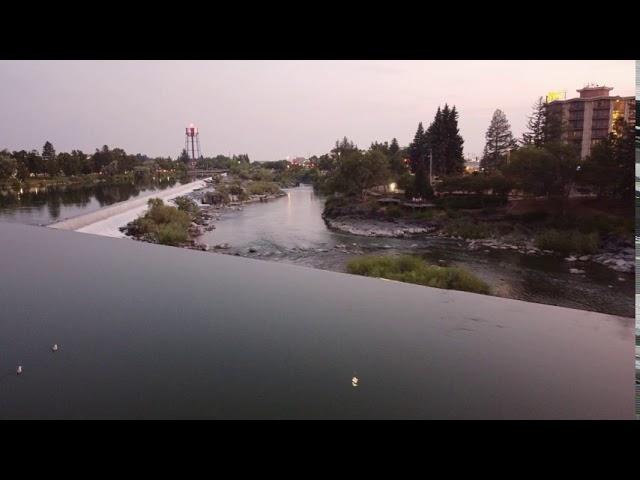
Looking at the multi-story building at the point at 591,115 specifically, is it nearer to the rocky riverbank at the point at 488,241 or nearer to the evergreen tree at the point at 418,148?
the rocky riverbank at the point at 488,241

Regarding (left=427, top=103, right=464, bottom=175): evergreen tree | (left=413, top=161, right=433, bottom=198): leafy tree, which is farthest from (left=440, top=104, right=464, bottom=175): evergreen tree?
(left=413, top=161, right=433, bottom=198): leafy tree

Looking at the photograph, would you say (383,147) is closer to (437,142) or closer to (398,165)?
(398,165)

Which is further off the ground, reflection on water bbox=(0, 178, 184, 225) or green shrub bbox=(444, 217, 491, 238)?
reflection on water bbox=(0, 178, 184, 225)

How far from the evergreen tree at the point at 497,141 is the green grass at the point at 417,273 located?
7130 mm

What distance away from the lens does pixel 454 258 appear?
318 inches

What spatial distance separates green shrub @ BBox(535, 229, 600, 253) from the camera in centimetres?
816

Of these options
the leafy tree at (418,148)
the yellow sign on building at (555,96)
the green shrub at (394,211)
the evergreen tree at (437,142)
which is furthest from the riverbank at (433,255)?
the yellow sign on building at (555,96)

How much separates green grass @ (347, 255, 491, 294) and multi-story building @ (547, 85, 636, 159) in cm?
594

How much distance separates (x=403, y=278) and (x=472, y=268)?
188 centimetres

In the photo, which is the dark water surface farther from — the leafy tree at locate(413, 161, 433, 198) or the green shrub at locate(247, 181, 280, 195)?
the green shrub at locate(247, 181, 280, 195)

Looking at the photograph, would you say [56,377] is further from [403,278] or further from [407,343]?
[403,278]

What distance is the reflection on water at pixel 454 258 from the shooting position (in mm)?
6094

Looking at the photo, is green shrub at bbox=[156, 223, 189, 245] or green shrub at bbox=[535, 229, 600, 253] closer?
green shrub at bbox=[535, 229, 600, 253]
